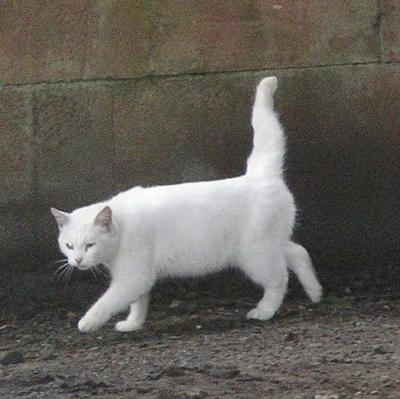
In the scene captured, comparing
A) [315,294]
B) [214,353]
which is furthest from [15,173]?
[214,353]

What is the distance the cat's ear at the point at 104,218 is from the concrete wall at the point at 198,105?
100cm

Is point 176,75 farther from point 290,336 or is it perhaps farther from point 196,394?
point 196,394

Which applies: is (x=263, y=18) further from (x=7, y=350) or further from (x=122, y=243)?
(x=7, y=350)

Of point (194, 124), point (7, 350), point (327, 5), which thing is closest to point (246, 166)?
point (194, 124)

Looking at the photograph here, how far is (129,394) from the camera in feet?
19.7

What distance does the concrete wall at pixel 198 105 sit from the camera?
7.98 m

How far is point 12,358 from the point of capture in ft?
22.6

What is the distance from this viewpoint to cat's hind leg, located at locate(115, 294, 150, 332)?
754 cm

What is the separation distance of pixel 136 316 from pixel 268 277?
0.73 meters

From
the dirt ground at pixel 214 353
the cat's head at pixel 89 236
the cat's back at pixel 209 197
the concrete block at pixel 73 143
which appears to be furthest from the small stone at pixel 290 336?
the concrete block at pixel 73 143

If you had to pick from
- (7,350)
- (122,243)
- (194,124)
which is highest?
(194,124)

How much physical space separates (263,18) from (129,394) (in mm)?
2754

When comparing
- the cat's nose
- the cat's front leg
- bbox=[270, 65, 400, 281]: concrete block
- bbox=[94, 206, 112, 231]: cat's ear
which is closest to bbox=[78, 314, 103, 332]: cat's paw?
the cat's front leg

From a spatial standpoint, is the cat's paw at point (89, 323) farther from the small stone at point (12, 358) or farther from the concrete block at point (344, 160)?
the concrete block at point (344, 160)
